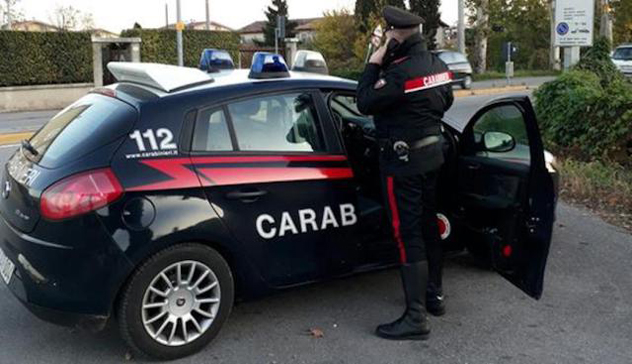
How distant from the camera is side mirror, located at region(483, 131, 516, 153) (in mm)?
4152

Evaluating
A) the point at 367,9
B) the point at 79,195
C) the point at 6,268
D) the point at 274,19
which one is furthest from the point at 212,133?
the point at 274,19

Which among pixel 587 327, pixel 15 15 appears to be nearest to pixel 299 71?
pixel 587 327

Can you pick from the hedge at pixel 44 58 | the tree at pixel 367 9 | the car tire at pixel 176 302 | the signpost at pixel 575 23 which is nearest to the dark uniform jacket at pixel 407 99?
the car tire at pixel 176 302

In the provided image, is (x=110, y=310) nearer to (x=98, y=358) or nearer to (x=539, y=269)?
(x=98, y=358)

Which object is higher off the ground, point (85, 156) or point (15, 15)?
point (15, 15)

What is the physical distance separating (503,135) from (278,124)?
1454mm

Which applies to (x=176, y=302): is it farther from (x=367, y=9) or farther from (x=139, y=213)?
(x=367, y=9)

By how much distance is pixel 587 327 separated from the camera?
13.0 feet

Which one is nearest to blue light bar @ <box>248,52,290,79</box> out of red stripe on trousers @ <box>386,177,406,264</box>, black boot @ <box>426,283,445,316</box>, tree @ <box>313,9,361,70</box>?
red stripe on trousers @ <box>386,177,406,264</box>

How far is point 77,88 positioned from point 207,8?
19.0 meters

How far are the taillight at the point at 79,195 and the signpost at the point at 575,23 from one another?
469 inches

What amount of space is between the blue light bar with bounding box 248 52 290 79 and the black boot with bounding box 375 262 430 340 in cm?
141

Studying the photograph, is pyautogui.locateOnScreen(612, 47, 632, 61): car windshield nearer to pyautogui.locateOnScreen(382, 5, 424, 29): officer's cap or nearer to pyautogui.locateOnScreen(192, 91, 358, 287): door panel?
pyautogui.locateOnScreen(382, 5, 424, 29): officer's cap

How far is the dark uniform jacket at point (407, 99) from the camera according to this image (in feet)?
11.9
